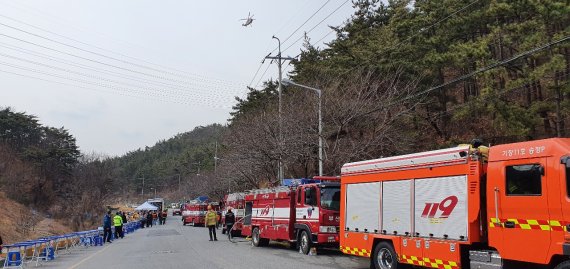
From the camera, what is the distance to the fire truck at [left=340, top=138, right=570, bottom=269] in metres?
8.16

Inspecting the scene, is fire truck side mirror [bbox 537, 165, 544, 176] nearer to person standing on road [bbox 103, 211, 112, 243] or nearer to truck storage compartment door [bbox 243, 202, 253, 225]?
truck storage compartment door [bbox 243, 202, 253, 225]

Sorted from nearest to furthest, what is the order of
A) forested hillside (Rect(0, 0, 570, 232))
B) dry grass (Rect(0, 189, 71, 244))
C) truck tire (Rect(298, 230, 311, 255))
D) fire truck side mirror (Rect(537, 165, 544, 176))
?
1. fire truck side mirror (Rect(537, 165, 544, 176))
2. truck tire (Rect(298, 230, 311, 255))
3. forested hillside (Rect(0, 0, 570, 232))
4. dry grass (Rect(0, 189, 71, 244))

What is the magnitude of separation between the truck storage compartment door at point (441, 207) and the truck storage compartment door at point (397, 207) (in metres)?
0.28

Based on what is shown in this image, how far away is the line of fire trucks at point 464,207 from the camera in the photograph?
8172 mm

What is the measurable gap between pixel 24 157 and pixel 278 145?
159 feet

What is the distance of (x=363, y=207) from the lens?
13195mm

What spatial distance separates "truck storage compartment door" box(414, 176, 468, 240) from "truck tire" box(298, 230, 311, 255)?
764 cm

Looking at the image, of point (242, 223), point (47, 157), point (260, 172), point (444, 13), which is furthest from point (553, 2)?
point (47, 157)

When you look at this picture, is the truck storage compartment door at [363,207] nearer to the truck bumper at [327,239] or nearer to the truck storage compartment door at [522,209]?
the truck bumper at [327,239]

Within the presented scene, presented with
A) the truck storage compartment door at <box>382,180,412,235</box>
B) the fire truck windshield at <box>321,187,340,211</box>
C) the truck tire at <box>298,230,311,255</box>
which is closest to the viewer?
the truck storage compartment door at <box>382,180,412,235</box>

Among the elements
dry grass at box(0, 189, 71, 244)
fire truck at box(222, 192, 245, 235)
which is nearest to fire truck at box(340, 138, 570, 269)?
fire truck at box(222, 192, 245, 235)

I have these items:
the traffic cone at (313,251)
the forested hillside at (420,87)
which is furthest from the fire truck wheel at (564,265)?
the traffic cone at (313,251)

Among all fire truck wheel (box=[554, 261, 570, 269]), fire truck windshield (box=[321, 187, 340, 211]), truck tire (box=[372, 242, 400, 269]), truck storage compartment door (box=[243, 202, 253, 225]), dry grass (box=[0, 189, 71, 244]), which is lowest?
dry grass (box=[0, 189, 71, 244])

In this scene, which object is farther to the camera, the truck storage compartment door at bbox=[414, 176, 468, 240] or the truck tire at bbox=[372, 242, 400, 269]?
the truck tire at bbox=[372, 242, 400, 269]
